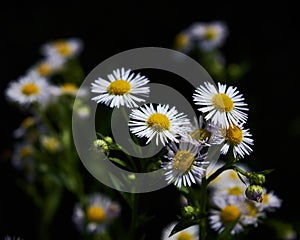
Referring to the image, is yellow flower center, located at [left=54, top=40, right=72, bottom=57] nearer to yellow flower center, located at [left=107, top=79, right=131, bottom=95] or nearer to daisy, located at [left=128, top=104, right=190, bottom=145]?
yellow flower center, located at [left=107, top=79, right=131, bottom=95]

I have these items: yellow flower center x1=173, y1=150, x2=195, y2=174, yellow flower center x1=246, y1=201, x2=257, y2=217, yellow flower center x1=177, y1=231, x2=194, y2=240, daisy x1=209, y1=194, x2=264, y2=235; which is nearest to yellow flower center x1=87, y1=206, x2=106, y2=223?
yellow flower center x1=177, y1=231, x2=194, y2=240

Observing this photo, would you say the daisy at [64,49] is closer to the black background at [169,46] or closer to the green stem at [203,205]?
the black background at [169,46]

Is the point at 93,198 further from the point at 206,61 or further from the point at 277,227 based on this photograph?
the point at 206,61

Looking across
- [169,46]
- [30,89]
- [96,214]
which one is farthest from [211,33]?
[96,214]

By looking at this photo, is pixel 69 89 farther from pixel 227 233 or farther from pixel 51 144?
pixel 227 233

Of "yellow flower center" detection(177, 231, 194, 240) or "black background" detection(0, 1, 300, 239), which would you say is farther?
"black background" detection(0, 1, 300, 239)

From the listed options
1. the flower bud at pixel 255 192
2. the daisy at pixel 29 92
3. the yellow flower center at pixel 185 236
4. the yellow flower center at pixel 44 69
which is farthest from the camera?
the yellow flower center at pixel 44 69

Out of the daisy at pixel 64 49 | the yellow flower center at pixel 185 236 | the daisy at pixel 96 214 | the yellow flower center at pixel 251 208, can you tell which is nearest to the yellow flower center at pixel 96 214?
the daisy at pixel 96 214
